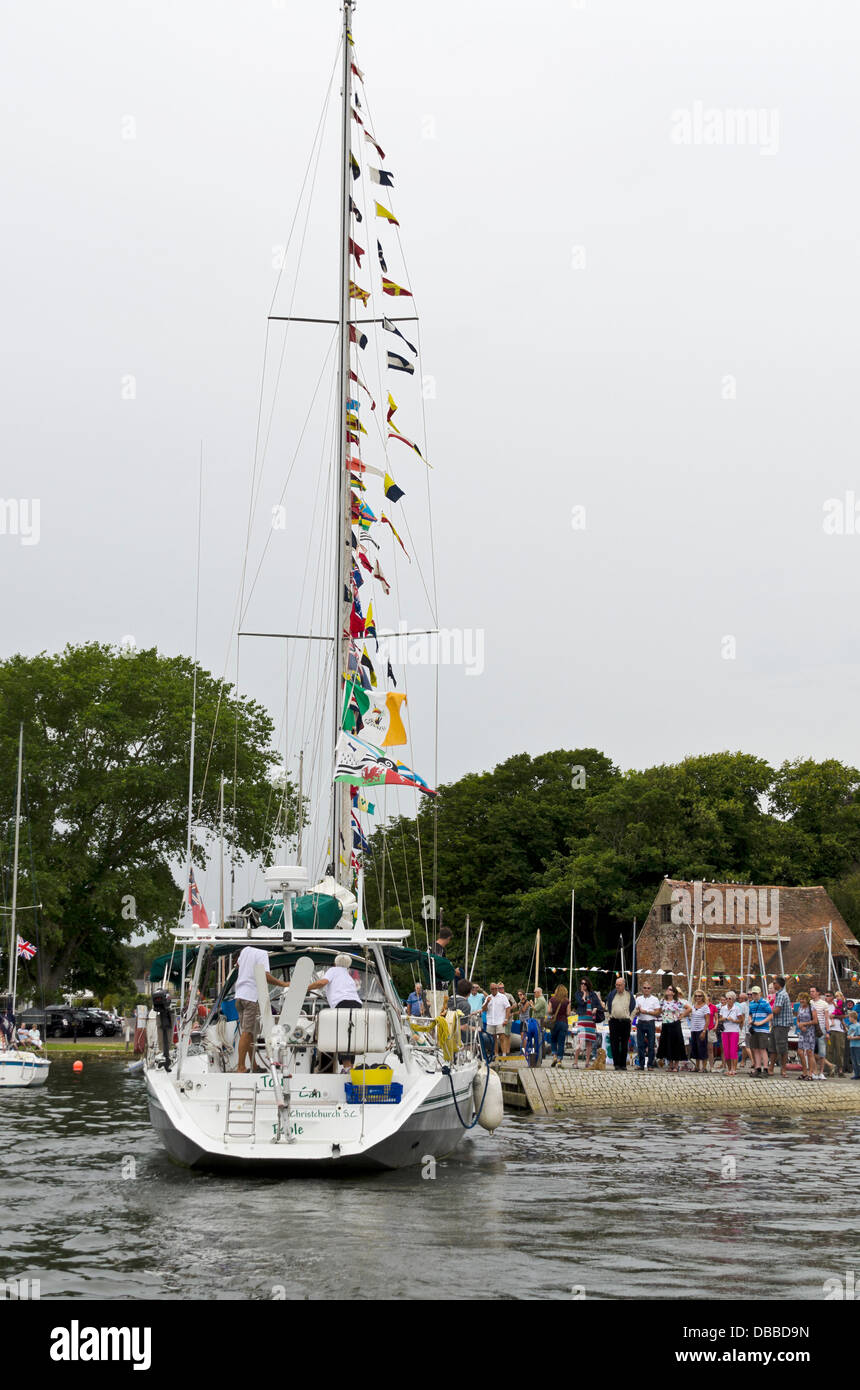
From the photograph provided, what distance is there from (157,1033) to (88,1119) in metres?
4.90

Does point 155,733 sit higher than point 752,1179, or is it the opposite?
point 155,733

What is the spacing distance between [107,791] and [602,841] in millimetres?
26703

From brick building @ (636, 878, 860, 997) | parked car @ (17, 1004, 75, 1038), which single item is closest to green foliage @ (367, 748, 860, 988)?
brick building @ (636, 878, 860, 997)

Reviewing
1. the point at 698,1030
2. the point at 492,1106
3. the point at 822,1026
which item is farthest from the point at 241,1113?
the point at 822,1026

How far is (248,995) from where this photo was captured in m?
16.6

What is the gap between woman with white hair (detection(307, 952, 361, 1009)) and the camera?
54.2ft

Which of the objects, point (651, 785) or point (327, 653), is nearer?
point (327, 653)

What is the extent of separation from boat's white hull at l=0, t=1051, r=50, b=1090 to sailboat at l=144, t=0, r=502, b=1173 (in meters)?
11.1

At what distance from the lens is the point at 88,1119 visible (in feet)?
76.6

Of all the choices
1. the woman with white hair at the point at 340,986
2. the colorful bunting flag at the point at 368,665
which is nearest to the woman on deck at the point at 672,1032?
the colorful bunting flag at the point at 368,665

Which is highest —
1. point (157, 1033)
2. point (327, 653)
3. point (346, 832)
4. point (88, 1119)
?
point (327, 653)
